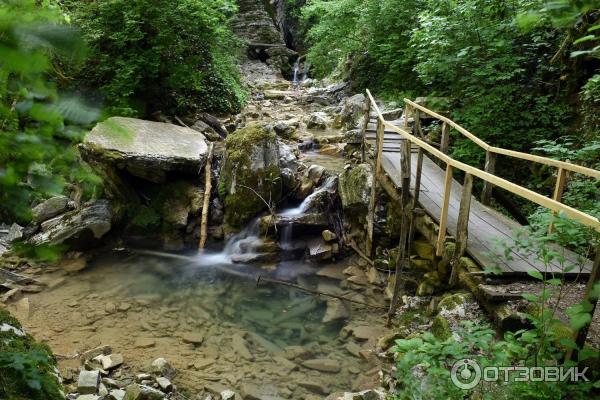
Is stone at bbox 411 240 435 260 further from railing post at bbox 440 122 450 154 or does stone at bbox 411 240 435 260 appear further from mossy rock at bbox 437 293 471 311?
railing post at bbox 440 122 450 154

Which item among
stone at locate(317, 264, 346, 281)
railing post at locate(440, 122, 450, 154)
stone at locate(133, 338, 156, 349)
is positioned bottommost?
stone at locate(317, 264, 346, 281)

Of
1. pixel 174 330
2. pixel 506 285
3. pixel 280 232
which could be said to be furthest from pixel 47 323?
pixel 506 285

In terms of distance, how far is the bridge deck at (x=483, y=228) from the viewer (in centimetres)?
439

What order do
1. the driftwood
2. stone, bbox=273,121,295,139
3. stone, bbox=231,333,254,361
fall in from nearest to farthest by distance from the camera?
stone, bbox=231,333,254,361 < the driftwood < stone, bbox=273,121,295,139

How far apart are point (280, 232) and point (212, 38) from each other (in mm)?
7418

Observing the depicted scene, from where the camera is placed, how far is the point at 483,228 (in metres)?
5.60

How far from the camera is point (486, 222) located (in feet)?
19.0

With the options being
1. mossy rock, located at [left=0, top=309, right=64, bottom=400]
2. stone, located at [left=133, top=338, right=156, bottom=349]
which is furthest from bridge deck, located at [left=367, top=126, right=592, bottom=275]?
stone, located at [left=133, top=338, right=156, bottom=349]

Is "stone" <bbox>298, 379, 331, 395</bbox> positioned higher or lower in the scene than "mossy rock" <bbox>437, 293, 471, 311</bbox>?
lower

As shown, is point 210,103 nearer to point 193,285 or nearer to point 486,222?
point 193,285

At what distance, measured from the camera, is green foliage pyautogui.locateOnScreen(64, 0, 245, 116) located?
1064cm

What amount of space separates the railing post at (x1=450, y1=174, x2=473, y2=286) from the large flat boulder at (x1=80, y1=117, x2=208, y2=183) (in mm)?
6130

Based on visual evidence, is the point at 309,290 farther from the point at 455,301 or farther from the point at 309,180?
the point at 309,180

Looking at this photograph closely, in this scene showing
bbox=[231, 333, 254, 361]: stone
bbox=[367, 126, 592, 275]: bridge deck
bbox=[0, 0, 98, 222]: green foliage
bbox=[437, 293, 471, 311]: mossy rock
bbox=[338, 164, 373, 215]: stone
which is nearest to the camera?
bbox=[0, 0, 98, 222]: green foliage
